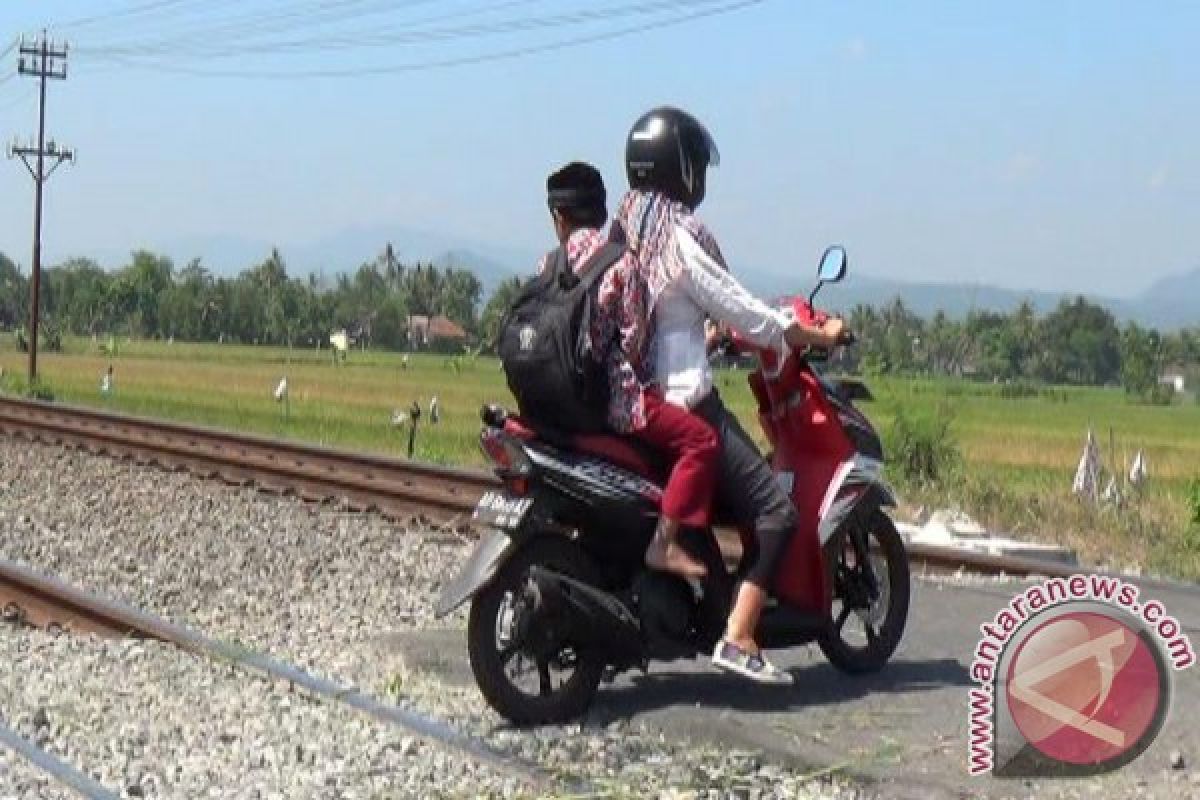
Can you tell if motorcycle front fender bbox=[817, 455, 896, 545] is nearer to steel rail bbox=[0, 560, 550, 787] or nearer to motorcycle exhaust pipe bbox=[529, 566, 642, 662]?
motorcycle exhaust pipe bbox=[529, 566, 642, 662]

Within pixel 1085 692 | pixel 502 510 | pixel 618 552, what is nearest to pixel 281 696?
pixel 502 510

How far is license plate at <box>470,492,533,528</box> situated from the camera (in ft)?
20.7

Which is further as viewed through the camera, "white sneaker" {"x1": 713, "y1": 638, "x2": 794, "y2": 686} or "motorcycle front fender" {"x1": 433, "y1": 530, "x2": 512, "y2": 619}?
"white sneaker" {"x1": 713, "y1": 638, "x2": 794, "y2": 686}

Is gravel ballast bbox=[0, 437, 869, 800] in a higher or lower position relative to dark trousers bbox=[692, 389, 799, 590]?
lower

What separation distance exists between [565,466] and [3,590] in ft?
17.6

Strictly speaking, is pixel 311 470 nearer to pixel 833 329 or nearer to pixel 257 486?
pixel 257 486

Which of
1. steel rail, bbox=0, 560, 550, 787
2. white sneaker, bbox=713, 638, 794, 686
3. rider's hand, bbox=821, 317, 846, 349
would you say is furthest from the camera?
rider's hand, bbox=821, 317, 846, 349

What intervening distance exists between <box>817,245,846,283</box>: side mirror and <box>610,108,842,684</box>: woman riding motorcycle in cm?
30

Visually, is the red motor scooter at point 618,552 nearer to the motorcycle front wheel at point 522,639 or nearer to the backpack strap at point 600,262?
the motorcycle front wheel at point 522,639

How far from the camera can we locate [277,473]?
1606 cm

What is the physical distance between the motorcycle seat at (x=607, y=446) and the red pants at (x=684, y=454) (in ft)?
0.20

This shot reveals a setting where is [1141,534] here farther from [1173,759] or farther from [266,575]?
[1173,759]

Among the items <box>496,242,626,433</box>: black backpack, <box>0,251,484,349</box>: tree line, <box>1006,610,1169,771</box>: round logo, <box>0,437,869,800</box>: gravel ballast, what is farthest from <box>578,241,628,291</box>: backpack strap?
<box>0,251,484,349</box>: tree line

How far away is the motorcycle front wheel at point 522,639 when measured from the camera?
6379 mm
